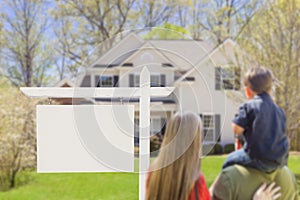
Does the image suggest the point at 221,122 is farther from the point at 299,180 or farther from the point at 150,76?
the point at 299,180

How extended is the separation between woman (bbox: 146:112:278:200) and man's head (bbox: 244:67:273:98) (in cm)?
32

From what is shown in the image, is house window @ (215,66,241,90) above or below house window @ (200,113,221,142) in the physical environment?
above

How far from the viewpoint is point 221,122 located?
249 centimetres

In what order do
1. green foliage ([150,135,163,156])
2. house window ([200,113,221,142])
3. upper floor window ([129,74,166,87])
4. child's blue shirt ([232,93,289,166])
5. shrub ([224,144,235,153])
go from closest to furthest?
child's blue shirt ([232,93,289,166]) < house window ([200,113,221,142]) < green foliage ([150,135,163,156]) < upper floor window ([129,74,166,87]) < shrub ([224,144,235,153])

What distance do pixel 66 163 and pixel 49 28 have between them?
5.89 meters

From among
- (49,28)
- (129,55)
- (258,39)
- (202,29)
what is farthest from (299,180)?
(49,28)

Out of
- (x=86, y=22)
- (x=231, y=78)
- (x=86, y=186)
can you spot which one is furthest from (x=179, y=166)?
(x=86, y=22)

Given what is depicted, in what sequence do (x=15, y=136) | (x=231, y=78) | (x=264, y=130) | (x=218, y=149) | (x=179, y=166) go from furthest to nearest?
(x=15, y=136)
(x=218, y=149)
(x=231, y=78)
(x=264, y=130)
(x=179, y=166)

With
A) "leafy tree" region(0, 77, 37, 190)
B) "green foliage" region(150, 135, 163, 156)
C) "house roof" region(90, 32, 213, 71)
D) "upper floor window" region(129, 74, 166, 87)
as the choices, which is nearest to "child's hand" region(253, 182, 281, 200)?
"green foliage" region(150, 135, 163, 156)

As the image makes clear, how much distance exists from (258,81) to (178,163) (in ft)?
1.75

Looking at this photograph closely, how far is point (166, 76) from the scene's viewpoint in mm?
2711

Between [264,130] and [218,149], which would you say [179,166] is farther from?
[218,149]

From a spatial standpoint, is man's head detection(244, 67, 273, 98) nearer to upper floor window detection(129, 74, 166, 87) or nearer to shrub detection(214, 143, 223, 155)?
upper floor window detection(129, 74, 166, 87)

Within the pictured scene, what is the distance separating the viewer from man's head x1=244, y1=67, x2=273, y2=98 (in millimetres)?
1984
